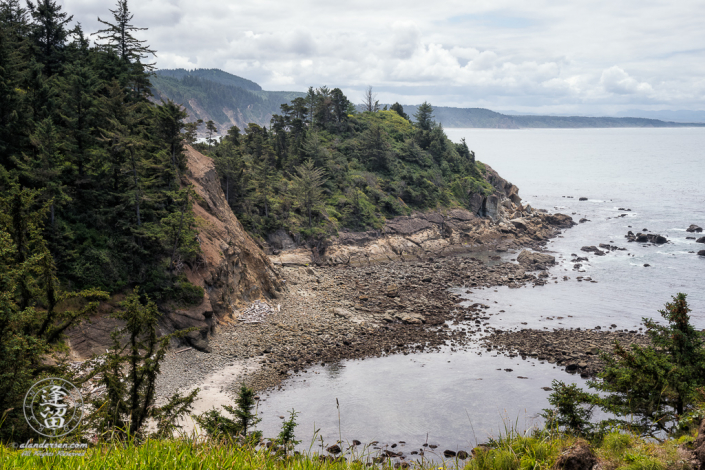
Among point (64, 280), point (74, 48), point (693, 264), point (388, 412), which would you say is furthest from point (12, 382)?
point (693, 264)

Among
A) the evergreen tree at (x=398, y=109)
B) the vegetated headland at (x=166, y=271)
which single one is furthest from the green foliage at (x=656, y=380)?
the evergreen tree at (x=398, y=109)

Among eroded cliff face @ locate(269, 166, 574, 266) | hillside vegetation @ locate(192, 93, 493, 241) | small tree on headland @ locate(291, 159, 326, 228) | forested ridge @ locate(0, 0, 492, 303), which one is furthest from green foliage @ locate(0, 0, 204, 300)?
small tree on headland @ locate(291, 159, 326, 228)

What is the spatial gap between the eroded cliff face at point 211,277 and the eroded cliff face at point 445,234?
10.0 meters

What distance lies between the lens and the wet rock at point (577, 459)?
20.0ft

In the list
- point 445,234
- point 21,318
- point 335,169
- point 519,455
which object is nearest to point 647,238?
point 445,234

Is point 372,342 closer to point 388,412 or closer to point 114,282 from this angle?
point 388,412

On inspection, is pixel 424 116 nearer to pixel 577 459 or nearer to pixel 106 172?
pixel 106 172

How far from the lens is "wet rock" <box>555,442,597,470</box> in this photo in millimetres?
6082

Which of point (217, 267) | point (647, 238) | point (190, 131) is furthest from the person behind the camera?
point (647, 238)

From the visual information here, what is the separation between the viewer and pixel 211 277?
29.9 m

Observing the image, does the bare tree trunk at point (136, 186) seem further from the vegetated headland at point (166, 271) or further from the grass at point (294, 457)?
the grass at point (294, 457)

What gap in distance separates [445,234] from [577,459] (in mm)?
58269

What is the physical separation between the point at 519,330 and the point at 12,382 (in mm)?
33513

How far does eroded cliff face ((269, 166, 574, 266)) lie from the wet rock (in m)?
41.2
